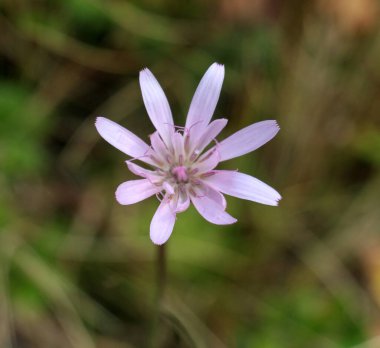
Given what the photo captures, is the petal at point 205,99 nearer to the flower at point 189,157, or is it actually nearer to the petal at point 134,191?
the flower at point 189,157

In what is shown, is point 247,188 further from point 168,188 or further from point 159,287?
point 159,287

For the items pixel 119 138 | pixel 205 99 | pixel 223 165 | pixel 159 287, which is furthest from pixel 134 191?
pixel 223 165

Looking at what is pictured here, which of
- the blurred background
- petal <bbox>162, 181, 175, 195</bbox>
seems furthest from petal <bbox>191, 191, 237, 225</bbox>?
the blurred background

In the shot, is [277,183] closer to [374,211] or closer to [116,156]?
[374,211]

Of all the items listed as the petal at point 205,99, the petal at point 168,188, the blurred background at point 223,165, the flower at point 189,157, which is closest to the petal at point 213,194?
the flower at point 189,157

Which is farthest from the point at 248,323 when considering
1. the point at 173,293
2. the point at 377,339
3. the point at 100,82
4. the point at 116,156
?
the point at 100,82

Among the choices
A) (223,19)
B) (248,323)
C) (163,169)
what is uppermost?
(223,19)

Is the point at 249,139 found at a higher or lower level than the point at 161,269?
higher
